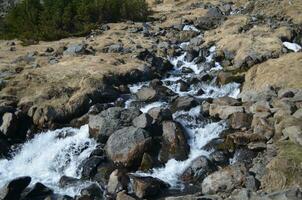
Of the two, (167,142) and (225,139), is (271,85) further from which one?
(167,142)

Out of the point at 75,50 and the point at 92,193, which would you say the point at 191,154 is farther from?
the point at 75,50

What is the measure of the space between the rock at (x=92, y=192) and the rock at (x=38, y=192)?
7.30 feet

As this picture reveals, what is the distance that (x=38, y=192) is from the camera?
2781cm

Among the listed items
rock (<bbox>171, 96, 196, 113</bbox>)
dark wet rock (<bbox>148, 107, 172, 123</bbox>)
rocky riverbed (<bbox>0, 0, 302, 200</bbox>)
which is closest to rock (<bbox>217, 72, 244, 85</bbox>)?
rocky riverbed (<bbox>0, 0, 302, 200</bbox>)

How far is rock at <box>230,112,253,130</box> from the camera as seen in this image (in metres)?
32.5

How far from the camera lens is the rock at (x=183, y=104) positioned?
3618 cm

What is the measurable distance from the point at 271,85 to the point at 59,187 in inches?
753

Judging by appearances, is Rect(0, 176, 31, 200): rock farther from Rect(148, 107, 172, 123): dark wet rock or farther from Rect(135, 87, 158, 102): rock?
Rect(135, 87, 158, 102): rock

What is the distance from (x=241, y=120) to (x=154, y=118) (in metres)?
6.12

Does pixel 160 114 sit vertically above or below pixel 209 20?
above

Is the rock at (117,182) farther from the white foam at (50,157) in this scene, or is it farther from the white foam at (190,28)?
the white foam at (190,28)

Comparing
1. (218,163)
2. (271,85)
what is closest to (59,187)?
(218,163)

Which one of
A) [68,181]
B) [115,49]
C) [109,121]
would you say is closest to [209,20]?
[115,49]

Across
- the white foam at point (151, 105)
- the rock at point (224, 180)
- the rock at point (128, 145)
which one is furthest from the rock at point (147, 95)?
the rock at point (224, 180)
